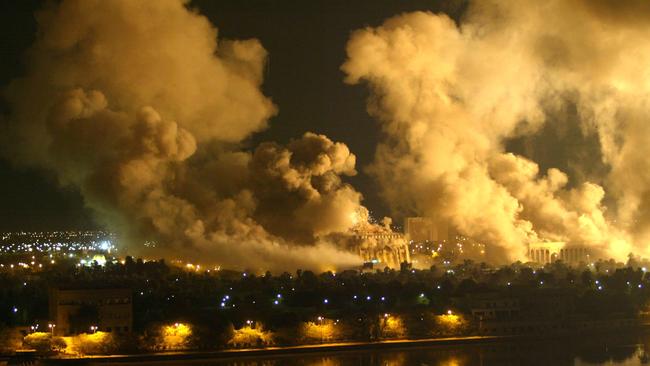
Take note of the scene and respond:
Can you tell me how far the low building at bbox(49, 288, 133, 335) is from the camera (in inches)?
1017

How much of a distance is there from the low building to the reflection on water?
82.6 inches

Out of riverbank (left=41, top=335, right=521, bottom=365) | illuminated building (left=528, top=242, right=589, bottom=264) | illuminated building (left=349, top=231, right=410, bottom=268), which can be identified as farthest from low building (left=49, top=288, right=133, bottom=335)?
illuminated building (left=528, top=242, right=589, bottom=264)

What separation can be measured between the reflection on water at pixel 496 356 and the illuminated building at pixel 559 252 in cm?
994

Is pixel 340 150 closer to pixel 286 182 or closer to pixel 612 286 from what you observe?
pixel 286 182

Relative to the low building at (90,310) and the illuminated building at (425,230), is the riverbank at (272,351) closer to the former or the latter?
the low building at (90,310)

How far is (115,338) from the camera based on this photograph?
85.1 ft

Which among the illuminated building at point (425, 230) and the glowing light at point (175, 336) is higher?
the illuminated building at point (425, 230)

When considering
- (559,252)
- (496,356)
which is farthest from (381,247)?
(496,356)

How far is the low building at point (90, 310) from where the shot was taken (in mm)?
25828

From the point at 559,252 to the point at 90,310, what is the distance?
1603 cm

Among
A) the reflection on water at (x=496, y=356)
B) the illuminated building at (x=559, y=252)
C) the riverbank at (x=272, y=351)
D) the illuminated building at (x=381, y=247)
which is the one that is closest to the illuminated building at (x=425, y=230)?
the illuminated building at (x=381, y=247)

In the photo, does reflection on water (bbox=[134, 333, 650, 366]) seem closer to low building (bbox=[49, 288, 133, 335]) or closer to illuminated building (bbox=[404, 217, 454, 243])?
low building (bbox=[49, 288, 133, 335])

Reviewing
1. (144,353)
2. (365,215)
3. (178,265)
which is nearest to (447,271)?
(365,215)

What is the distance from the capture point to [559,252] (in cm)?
3769
